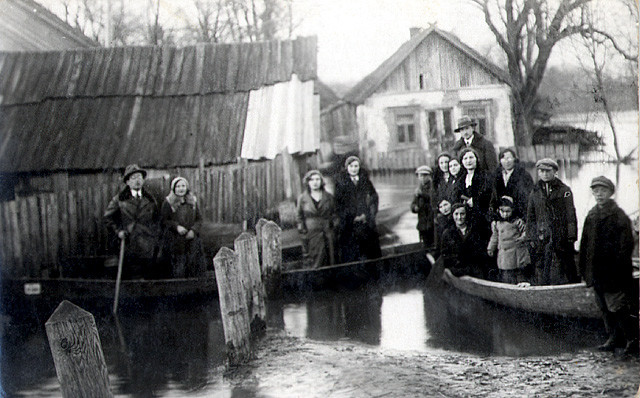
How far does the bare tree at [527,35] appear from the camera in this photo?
380cm

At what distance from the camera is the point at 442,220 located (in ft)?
14.3

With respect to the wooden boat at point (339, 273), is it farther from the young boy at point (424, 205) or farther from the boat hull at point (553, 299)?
the boat hull at point (553, 299)

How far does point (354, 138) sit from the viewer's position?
4.16 m

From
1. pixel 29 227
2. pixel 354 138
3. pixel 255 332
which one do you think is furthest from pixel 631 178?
pixel 29 227

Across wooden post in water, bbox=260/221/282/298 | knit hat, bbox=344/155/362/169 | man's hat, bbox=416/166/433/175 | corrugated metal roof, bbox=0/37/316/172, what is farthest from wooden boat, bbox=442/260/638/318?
corrugated metal roof, bbox=0/37/316/172

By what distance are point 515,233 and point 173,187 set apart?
203cm

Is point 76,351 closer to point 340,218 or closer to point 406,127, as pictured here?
point 340,218

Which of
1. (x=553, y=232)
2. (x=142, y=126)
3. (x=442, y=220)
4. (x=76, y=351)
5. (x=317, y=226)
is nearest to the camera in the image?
(x=76, y=351)

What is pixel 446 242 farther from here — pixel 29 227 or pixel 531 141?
pixel 29 227

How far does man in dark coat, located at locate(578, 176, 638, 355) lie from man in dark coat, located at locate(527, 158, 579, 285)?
10 centimetres

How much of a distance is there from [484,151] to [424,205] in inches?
21.9

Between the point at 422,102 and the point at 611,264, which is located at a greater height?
the point at 422,102

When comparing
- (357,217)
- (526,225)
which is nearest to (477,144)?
(526,225)

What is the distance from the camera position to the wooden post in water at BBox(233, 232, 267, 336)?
→ 13.2 ft
